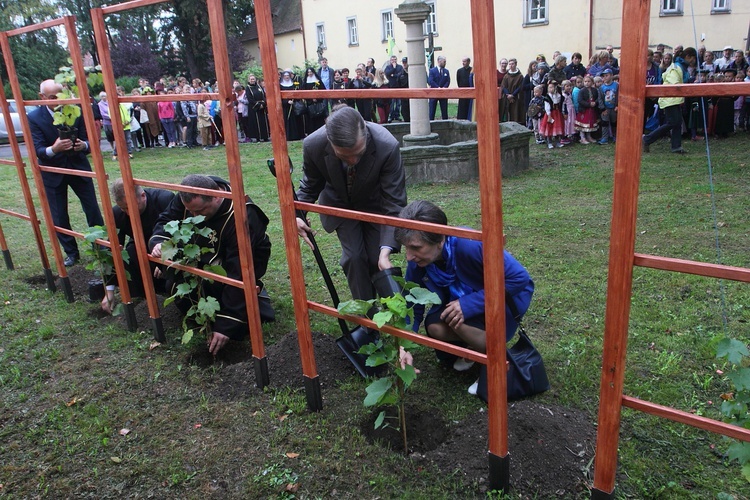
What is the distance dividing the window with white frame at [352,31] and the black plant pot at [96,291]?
78.2 feet

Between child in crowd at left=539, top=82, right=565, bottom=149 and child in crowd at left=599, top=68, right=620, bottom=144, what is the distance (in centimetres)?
74

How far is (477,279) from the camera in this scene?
3.03 meters

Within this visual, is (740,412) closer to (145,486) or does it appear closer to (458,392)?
(458,392)

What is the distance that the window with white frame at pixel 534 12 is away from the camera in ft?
65.3

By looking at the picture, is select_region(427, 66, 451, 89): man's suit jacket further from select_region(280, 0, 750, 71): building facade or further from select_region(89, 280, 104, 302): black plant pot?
select_region(89, 280, 104, 302): black plant pot

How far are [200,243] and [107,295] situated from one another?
120 cm

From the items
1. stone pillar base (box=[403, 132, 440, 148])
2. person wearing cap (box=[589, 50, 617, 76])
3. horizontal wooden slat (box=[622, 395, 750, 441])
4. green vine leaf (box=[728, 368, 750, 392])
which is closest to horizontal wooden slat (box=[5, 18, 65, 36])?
horizontal wooden slat (box=[622, 395, 750, 441])

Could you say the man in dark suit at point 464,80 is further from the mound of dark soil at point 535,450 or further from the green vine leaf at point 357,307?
the green vine leaf at point 357,307

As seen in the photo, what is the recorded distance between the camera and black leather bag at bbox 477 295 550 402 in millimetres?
3008

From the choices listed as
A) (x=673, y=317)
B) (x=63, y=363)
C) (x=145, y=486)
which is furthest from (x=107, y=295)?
(x=673, y=317)

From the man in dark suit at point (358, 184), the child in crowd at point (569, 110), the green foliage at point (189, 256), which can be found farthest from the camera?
the child in crowd at point (569, 110)

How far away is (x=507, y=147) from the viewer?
8789mm

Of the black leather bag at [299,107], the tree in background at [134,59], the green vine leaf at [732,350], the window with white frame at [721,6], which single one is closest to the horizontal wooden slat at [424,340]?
the green vine leaf at [732,350]

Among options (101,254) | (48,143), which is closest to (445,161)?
(48,143)
